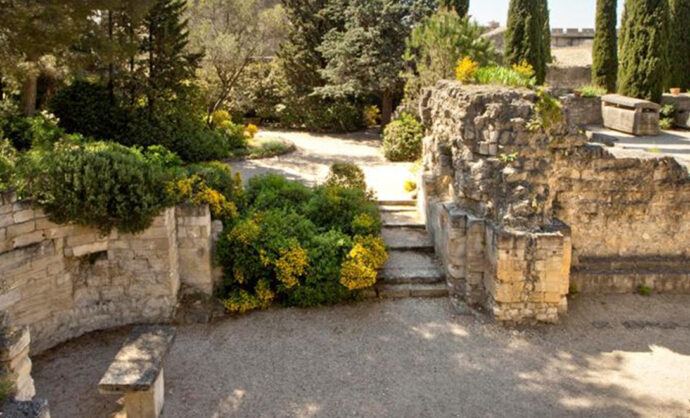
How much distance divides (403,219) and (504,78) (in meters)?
3.17

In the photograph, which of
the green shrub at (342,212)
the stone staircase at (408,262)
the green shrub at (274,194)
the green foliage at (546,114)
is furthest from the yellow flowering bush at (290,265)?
the green foliage at (546,114)

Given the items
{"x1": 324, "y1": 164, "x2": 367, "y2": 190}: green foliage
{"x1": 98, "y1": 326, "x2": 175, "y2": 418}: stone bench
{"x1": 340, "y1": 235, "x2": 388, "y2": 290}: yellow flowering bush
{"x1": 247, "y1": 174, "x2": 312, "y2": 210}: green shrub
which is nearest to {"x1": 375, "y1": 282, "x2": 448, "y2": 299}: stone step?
{"x1": 340, "y1": 235, "x2": 388, "y2": 290}: yellow flowering bush

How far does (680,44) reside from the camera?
70.2 feet

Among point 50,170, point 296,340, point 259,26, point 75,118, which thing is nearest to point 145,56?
point 75,118

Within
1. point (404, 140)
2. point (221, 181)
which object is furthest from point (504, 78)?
point (404, 140)

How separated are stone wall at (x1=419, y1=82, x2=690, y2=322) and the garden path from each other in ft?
11.6

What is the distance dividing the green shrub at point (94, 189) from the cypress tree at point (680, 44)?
20.6m

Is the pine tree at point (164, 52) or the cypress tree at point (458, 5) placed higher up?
the cypress tree at point (458, 5)

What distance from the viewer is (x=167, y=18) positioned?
15531 mm

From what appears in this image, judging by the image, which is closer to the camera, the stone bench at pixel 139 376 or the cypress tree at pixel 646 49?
the stone bench at pixel 139 376

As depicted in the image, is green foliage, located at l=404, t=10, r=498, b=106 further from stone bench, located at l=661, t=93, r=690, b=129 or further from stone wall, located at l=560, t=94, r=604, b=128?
stone bench, located at l=661, t=93, r=690, b=129

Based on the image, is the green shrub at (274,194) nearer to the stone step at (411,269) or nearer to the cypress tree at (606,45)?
the stone step at (411,269)

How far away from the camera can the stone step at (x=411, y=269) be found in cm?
914

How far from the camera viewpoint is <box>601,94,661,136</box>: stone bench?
56.5 ft
